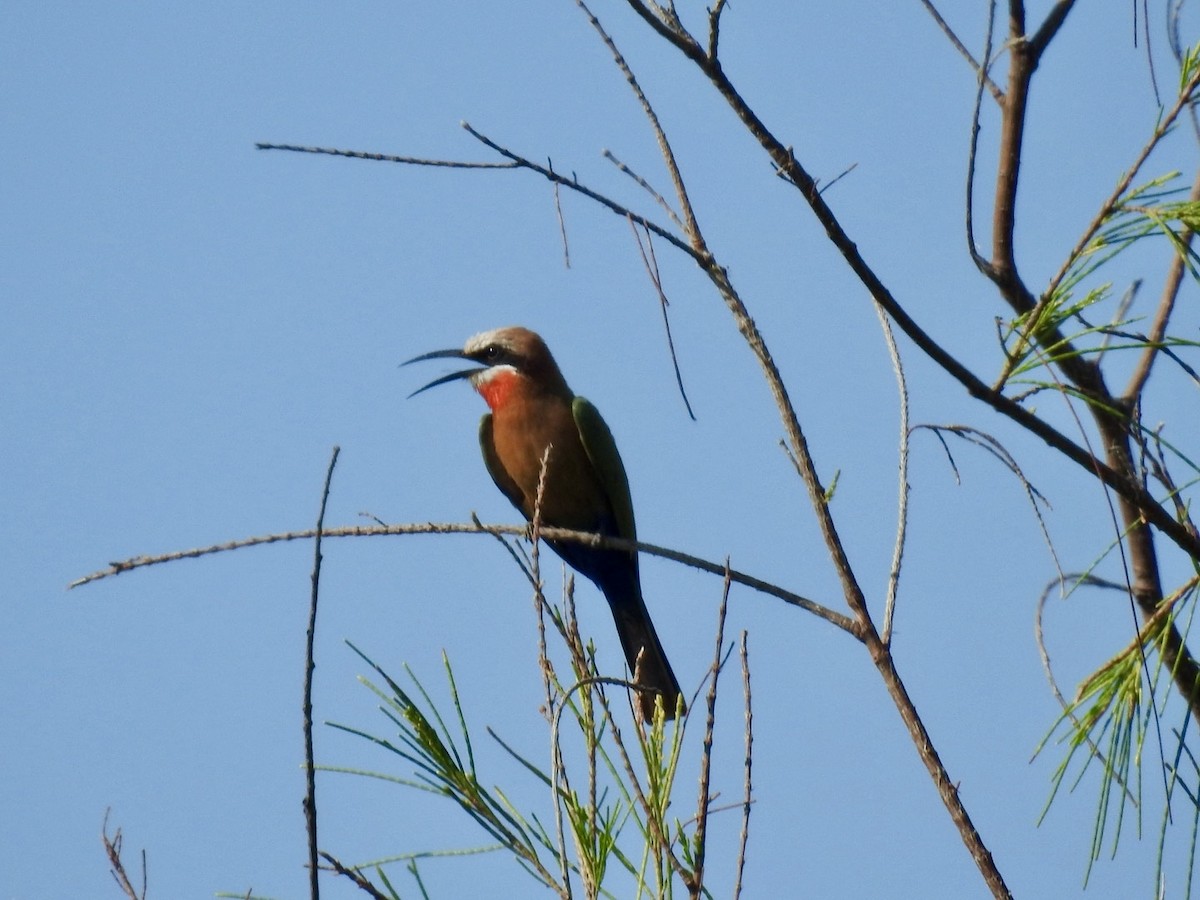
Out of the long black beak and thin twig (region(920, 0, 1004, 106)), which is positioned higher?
the long black beak

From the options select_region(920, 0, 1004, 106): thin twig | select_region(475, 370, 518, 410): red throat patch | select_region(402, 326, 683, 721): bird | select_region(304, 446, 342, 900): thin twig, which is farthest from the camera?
select_region(475, 370, 518, 410): red throat patch

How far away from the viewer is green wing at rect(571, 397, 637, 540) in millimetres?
5395

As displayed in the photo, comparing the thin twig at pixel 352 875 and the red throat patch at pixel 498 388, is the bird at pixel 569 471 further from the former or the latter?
the thin twig at pixel 352 875

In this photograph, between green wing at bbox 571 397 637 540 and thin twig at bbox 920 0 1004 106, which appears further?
green wing at bbox 571 397 637 540

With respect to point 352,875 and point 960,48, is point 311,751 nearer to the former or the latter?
point 352,875

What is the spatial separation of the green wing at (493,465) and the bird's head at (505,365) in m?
0.08

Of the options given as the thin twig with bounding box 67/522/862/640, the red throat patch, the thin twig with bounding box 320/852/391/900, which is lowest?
the thin twig with bounding box 320/852/391/900

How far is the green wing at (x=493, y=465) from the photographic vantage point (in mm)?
5625

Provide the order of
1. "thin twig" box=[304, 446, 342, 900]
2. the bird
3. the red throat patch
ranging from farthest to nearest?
the red throat patch, the bird, "thin twig" box=[304, 446, 342, 900]

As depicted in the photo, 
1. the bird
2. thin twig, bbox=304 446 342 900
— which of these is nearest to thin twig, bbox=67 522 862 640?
thin twig, bbox=304 446 342 900

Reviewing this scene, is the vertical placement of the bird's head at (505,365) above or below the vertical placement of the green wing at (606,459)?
above

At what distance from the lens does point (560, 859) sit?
1825mm

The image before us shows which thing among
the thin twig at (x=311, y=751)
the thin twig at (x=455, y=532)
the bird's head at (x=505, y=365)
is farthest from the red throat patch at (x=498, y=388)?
the thin twig at (x=311, y=751)

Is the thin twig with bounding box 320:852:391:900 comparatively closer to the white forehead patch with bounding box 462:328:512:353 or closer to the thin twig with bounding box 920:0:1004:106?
the thin twig with bounding box 920:0:1004:106
